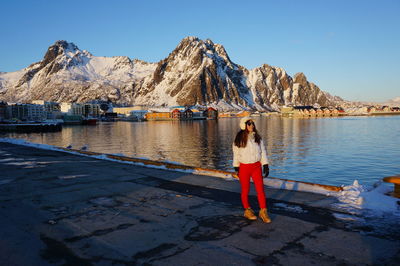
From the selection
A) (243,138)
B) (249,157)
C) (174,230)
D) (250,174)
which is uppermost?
(243,138)

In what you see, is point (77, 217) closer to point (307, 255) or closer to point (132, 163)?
point (307, 255)

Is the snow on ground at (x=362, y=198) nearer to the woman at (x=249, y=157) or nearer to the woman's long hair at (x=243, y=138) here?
the woman at (x=249, y=157)

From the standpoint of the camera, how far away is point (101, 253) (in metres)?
5.29

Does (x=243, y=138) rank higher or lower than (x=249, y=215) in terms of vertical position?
higher

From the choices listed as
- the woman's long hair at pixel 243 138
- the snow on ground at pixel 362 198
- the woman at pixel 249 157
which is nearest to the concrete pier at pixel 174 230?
the snow on ground at pixel 362 198

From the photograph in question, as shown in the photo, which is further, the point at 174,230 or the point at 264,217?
the point at 264,217

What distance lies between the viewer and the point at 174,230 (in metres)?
6.43

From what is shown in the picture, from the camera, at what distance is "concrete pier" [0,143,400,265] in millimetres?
5117

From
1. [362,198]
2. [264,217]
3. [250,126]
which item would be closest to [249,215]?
[264,217]

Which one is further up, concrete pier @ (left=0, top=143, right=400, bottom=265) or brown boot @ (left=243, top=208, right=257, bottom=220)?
brown boot @ (left=243, top=208, right=257, bottom=220)

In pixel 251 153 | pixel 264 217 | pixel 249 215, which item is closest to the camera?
pixel 264 217

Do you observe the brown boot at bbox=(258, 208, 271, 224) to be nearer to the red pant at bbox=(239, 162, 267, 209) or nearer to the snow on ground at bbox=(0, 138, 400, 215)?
the red pant at bbox=(239, 162, 267, 209)

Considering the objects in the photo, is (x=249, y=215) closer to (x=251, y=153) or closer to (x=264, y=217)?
(x=264, y=217)

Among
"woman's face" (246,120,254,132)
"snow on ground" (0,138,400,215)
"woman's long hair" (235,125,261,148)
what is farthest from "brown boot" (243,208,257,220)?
"snow on ground" (0,138,400,215)
